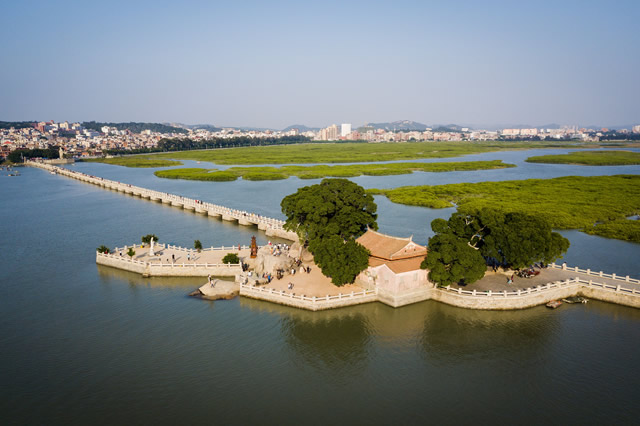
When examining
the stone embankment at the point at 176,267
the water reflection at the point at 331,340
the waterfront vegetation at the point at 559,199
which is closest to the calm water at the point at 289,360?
the water reflection at the point at 331,340

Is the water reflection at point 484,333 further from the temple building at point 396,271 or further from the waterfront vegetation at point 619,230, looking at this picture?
the waterfront vegetation at point 619,230

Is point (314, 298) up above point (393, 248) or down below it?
below

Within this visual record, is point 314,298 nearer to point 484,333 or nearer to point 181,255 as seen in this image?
point 484,333

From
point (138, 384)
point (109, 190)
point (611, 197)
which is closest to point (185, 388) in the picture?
point (138, 384)

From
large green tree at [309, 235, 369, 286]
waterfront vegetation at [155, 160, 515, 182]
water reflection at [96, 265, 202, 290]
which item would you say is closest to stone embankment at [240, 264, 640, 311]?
large green tree at [309, 235, 369, 286]

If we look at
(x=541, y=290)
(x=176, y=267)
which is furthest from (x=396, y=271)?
(x=176, y=267)

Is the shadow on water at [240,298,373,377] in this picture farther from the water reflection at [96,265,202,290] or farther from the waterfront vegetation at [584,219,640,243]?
the waterfront vegetation at [584,219,640,243]

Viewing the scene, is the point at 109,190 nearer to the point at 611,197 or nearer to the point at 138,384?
the point at 138,384
